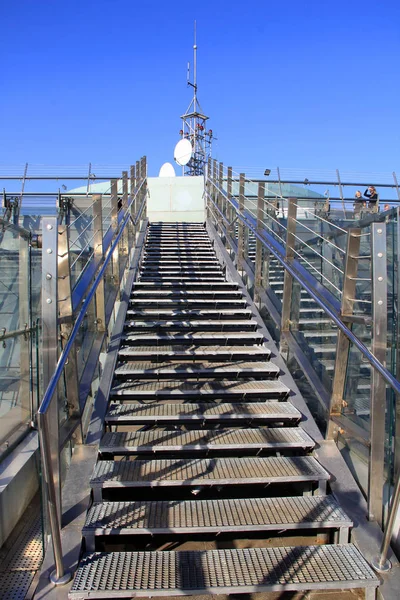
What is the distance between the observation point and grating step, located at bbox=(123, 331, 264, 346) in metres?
4.68

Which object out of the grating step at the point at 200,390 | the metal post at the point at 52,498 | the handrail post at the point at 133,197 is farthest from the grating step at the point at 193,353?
the handrail post at the point at 133,197

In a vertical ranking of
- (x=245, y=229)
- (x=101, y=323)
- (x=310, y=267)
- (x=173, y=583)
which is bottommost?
(x=173, y=583)

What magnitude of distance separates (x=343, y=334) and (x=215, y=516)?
4.39 feet

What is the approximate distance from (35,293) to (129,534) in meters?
1.78

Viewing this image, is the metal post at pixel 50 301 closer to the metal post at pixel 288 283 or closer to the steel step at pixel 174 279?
the metal post at pixel 288 283

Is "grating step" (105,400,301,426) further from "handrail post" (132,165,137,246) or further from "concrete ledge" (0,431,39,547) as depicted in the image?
"handrail post" (132,165,137,246)

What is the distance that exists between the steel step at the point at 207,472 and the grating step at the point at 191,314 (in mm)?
2337

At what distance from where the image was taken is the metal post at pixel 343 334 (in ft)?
10.0

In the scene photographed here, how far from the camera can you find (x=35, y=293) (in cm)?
352

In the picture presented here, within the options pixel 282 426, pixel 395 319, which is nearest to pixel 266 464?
pixel 282 426

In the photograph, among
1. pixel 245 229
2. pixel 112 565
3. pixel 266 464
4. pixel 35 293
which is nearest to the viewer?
pixel 112 565

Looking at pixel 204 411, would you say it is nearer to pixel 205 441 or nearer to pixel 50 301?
pixel 205 441

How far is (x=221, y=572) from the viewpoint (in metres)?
2.30

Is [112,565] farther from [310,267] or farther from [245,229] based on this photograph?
[245,229]
